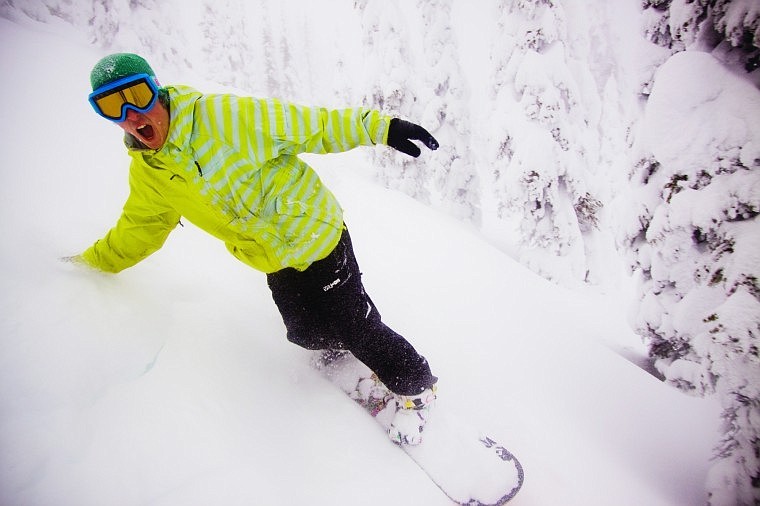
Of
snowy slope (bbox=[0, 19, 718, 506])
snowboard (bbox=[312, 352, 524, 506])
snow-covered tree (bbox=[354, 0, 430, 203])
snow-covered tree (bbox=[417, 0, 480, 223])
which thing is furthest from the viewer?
snow-covered tree (bbox=[417, 0, 480, 223])

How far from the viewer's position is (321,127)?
1.85 m

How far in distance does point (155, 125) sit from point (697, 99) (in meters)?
4.25

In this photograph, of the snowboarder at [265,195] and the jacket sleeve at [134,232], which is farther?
the jacket sleeve at [134,232]

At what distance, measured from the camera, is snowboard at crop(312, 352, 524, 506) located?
2.11 metres

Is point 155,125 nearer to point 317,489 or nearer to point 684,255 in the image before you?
point 317,489

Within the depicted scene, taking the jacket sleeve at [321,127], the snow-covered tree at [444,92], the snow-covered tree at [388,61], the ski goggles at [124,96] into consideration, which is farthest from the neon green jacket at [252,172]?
the snow-covered tree at [444,92]

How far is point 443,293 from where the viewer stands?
414 cm

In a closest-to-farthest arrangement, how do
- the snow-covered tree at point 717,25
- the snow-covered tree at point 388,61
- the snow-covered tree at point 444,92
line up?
the snow-covered tree at point 717,25
the snow-covered tree at point 388,61
the snow-covered tree at point 444,92

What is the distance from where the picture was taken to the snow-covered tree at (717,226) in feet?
7.73

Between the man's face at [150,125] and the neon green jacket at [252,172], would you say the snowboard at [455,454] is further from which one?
the man's face at [150,125]

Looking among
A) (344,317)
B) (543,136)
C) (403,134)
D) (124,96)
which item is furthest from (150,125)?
(543,136)

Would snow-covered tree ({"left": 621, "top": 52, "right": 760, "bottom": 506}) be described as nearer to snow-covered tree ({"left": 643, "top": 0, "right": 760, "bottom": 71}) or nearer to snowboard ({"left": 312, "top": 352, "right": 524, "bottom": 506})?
snow-covered tree ({"left": 643, "top": 0, "right": 760, "bottom": 71})

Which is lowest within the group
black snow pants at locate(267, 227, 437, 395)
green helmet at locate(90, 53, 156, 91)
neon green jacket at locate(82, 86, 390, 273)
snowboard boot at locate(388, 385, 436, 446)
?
snowboard boot at locate(388, 385, 436, 446)

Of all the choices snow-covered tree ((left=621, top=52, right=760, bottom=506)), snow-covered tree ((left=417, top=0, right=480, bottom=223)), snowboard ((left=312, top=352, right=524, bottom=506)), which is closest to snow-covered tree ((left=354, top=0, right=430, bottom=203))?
snow-covered tree ((left=417, top=0, right=480, bottom=223))
